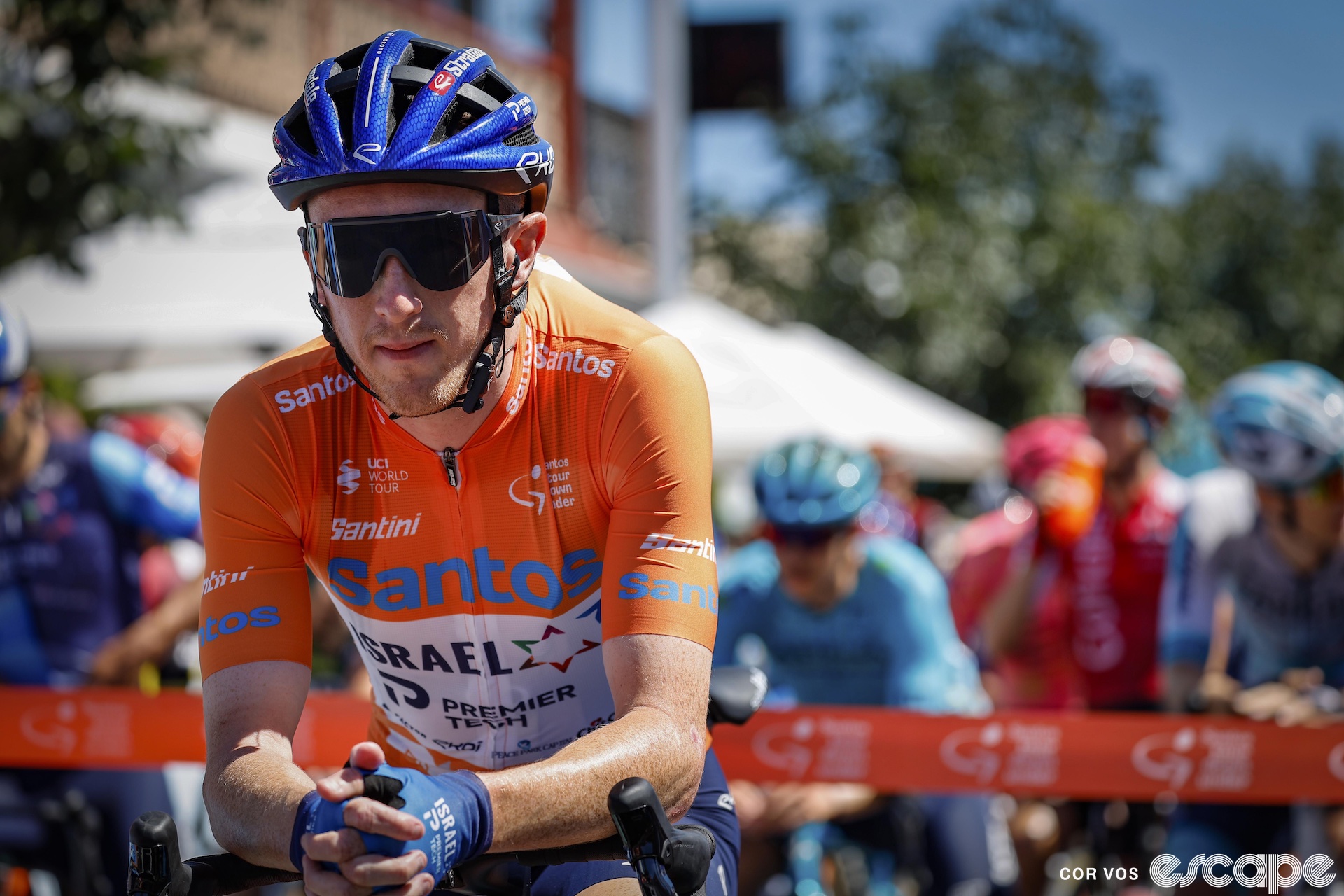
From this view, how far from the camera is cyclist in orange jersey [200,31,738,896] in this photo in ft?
7.37

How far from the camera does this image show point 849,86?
84.9 ft

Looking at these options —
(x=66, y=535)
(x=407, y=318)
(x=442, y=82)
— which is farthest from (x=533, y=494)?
(x=66, y=535)

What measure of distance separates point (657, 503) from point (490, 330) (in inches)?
17.2

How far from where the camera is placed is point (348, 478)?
8.37ft

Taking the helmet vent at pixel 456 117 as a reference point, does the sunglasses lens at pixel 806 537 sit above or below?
below

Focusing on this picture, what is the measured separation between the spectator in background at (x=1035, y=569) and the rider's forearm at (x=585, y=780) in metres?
4.20

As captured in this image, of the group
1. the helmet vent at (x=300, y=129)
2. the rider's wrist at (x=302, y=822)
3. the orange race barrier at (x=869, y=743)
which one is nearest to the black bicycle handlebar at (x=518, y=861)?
the rider's wrist at (x=302, y=822)

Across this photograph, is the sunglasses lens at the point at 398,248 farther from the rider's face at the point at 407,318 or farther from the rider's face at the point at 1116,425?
the rider's face at the point at 1116,425

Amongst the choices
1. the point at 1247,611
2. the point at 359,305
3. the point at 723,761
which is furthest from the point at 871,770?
the point at 359,305

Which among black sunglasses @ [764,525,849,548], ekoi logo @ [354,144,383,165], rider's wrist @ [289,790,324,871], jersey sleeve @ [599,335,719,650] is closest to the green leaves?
black sunglasses @ [764,525,849,548]

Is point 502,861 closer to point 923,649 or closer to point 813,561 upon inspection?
point 813,561

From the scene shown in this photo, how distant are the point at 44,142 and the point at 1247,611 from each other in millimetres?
6032

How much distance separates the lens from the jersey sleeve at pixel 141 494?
497 centimetres

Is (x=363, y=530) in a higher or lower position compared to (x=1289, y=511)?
higher
